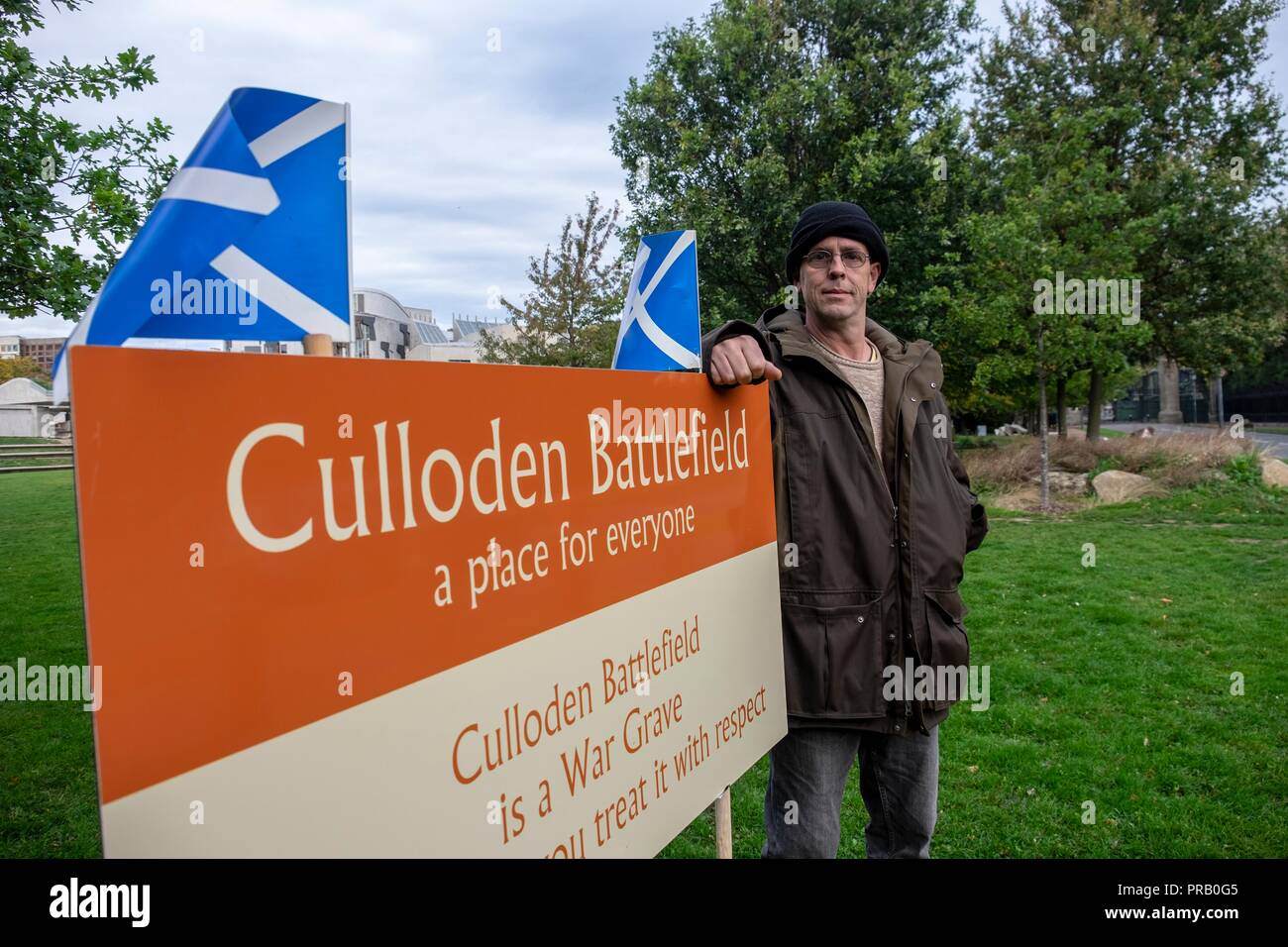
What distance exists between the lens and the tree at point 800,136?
18047 millimetres

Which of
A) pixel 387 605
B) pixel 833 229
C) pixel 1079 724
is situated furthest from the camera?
pixel 1079 724

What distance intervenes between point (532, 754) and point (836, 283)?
167cm

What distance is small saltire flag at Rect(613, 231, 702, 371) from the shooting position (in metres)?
2.53

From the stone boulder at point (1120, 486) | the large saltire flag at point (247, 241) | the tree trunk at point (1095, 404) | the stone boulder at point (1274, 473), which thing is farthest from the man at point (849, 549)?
the tree trunk at point (1095, 404)

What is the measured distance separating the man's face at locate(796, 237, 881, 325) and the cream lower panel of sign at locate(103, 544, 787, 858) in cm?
75

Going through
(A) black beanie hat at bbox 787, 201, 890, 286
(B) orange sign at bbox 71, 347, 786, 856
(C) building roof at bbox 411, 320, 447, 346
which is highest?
(C) building roof at bbox 411, 320, 447, 346

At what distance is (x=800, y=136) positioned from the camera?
741 inches

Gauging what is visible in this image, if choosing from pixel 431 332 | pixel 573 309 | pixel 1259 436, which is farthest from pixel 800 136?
pixel 431 332

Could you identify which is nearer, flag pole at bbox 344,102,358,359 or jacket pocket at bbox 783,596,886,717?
flag pole at bbox 344,102,358,359

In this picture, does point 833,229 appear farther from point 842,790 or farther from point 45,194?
point 45,194

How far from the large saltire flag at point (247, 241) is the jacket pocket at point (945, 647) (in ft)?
5.94

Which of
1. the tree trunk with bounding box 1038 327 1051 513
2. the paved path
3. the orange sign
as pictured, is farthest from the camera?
the paved path

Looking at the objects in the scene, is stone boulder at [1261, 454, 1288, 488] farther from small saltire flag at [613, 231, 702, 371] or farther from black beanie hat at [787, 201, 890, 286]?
small saltire flag at [613, 231, 702, 371]

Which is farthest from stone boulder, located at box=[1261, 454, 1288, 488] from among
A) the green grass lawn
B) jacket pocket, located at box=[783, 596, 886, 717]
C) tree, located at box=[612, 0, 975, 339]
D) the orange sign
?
the orange sign
